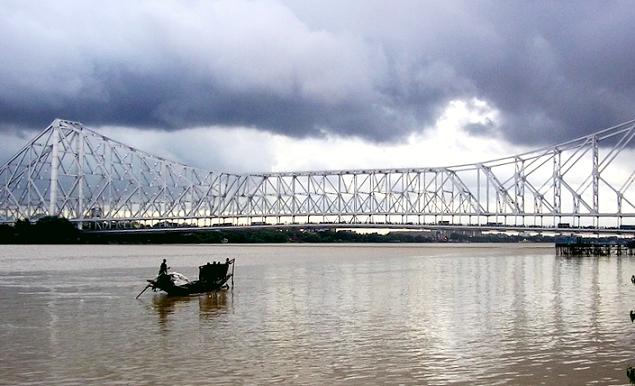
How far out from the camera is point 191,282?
2842 centimetres

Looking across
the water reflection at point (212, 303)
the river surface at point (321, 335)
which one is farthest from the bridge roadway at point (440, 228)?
the water reflection at point (212, 303)

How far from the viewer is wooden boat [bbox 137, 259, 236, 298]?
27.6 m

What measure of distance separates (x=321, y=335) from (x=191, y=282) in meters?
11.6

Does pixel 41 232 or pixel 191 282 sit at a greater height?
pixel 41 232

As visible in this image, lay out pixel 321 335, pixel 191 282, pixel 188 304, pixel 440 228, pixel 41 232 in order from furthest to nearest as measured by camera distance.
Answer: pixel 41 232
pixel 440 228
pixel 191 282
pixel 188 304
pixel 321 335

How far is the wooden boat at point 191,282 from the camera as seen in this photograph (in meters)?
27.6

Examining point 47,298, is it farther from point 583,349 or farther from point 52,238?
point 52,238

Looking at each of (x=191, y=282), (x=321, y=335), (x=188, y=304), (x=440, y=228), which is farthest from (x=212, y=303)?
(x=440, y=228)

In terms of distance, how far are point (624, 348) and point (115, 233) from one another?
111940 millimetres

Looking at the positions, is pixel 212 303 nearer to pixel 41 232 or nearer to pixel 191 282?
pixel 191 282

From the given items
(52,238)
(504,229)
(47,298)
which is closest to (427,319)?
(47,298)

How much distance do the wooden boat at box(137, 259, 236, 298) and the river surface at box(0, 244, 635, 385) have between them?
502mm

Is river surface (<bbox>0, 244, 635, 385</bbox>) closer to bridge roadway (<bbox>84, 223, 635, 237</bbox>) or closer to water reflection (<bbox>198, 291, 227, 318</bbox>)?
water reflection (<bbox>198, 291, 227, 318</bbox>)

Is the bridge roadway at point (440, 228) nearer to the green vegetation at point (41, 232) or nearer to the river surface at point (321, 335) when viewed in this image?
the green vegetation at point (41, 232)
